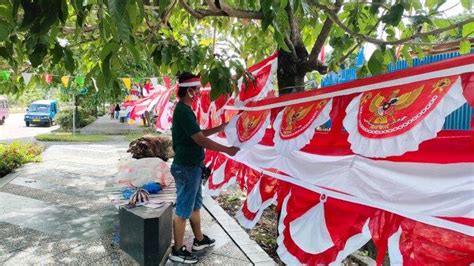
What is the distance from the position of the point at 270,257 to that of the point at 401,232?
2.70 metres

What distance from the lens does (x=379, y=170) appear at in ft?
6.08

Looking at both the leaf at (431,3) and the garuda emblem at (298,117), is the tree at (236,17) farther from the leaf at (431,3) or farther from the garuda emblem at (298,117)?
the garuda emblem at (298,117)

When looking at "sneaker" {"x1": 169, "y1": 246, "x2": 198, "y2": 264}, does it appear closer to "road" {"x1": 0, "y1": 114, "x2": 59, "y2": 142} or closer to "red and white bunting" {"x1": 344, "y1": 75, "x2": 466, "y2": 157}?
"red and white bunting" {"x1": 344, "y1": 75, "x2": 466, "y2": 157}

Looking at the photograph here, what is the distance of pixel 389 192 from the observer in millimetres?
1784

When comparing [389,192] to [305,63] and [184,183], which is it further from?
[184,183]

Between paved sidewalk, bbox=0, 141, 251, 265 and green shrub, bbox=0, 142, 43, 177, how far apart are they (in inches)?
10.9

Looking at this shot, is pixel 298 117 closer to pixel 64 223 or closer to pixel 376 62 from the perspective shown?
pixel 376 62

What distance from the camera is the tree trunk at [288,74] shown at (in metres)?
3.26

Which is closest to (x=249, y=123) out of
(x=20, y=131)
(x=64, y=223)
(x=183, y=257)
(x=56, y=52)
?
(x=56, y=52)

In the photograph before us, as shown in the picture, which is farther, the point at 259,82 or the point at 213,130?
the point at 213,130

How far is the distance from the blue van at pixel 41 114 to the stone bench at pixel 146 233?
2736 centimetres

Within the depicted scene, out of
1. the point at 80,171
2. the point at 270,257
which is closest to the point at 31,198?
the point at 80,171

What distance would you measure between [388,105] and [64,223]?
503 centimetres

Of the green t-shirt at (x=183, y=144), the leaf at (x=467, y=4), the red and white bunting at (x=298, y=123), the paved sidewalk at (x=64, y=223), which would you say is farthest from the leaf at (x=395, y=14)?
the paved sidewalk at (x=64, y=223)
